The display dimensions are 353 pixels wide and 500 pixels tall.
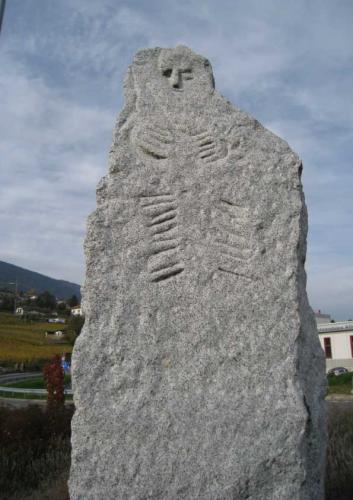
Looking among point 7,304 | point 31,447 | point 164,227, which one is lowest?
Answer: point 31,447

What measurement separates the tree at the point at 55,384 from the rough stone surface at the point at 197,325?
6968 millimetres

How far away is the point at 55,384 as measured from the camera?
10.8m

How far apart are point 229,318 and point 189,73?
1.90 m

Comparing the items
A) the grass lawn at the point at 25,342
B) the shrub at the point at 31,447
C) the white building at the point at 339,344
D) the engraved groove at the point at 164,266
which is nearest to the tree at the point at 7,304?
the grass lawn at the point at 25,342

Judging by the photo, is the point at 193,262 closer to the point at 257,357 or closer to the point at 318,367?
the point at 257,357

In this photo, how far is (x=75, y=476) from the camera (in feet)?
10.2

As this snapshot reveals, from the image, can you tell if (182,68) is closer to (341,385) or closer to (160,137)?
(160,137)

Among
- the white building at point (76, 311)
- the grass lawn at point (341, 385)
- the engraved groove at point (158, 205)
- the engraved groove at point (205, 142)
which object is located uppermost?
the white building at point (76, 311)

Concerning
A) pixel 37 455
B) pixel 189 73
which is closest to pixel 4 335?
pixel 37 455

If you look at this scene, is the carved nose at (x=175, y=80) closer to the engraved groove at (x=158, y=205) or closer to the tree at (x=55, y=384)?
the engraved groove at (x=158, y=205)

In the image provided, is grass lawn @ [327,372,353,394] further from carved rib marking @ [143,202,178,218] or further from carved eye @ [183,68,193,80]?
carved rib marking @ [143,202,178,218]

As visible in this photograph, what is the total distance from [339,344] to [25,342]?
80.4 ft

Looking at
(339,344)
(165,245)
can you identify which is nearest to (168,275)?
(165,245)

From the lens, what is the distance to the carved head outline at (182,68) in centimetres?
398
